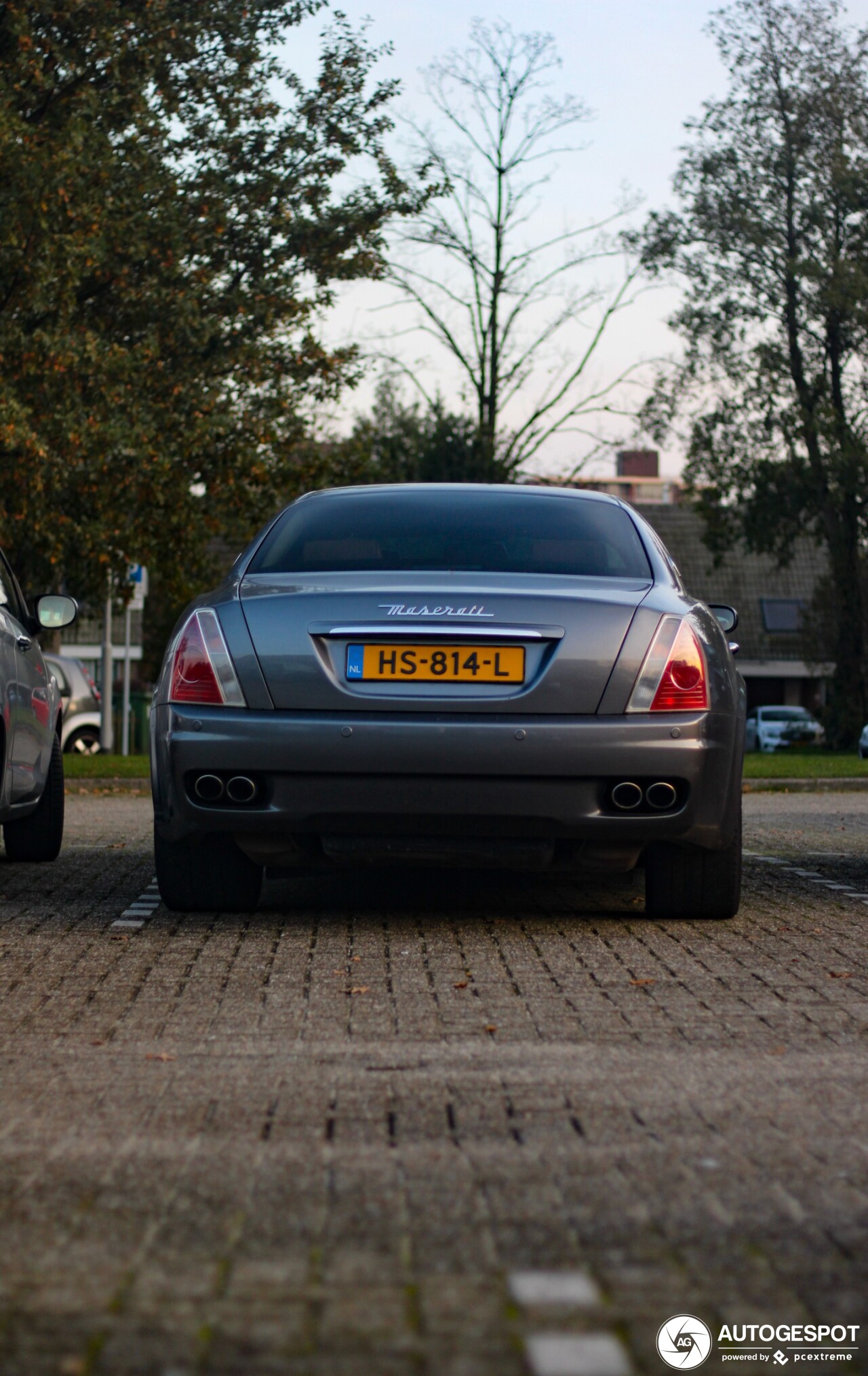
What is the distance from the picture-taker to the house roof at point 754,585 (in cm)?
6681

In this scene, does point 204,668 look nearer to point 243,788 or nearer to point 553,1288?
point 243,788

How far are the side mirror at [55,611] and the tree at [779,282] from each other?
32696mm

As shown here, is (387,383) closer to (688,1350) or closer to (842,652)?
(842,652)

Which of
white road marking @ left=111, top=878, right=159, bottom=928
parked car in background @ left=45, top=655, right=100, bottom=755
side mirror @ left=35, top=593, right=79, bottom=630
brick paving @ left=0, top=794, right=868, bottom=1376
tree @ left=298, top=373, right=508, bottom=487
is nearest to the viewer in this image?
brick paving @ left=0, top=794, right=868, bottom=1376

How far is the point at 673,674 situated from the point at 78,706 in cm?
2162

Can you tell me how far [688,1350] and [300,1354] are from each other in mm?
506

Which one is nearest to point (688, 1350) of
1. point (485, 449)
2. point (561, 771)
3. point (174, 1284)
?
point (174, 1284)

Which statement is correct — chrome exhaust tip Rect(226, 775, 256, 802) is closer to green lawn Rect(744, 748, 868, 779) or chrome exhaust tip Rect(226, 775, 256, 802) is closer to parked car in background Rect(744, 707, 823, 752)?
green lawn Rect(744, 748, 868, 779)

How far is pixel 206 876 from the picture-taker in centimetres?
630

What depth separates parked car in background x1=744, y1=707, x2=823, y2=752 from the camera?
42.0m

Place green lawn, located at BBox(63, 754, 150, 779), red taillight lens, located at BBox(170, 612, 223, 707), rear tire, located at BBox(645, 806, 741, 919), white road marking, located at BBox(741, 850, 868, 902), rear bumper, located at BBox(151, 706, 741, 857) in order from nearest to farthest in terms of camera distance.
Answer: rear bumper, located at BBox(151, 706, 741, 857), red taillight lens, located at BBox(170, 612, 223, 707), rear tire, located at BBox(645, 806, 741, 919), white road marking, located at BBox(741, 850, 868, 902), green lawn, located at BBox(63, 754, 150, 779)

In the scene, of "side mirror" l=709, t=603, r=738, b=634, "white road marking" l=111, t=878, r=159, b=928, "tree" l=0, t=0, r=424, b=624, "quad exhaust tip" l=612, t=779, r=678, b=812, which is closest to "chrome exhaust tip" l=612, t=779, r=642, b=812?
"quad exhaust tip" l=612, t=779, r=678, b=812

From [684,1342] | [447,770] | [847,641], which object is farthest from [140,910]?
[847,641]

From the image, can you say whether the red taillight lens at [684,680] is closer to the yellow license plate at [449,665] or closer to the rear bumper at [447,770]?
the rear bumper at [447,770]
